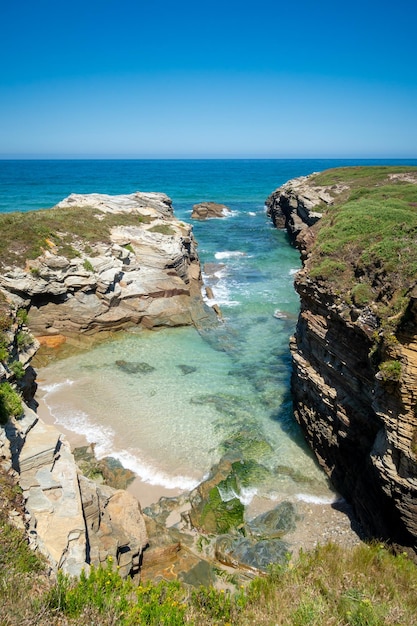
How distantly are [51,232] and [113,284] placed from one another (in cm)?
620

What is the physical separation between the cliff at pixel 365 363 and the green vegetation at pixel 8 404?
10.1 m

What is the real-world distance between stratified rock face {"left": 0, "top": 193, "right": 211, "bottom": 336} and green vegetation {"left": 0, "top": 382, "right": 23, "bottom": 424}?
11388 mm

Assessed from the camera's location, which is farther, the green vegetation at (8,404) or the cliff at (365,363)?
the green vegetation at (8,404)

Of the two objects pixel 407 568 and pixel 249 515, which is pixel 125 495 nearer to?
pixel 249 515

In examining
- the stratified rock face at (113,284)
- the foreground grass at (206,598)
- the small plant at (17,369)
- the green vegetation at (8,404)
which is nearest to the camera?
the foreground grass at (206,598)

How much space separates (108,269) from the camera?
25516mm

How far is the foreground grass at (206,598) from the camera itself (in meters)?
5.45

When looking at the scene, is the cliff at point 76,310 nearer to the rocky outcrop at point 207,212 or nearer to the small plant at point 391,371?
the small plant at point 391,371

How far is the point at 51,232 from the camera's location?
26.9 metres

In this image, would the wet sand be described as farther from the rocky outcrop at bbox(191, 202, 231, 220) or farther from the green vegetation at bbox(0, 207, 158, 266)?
the rocky outcrop at bbox(191, 202, 231, 220)

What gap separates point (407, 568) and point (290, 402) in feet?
34.4

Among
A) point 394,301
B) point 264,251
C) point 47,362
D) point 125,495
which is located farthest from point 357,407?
point 264,251

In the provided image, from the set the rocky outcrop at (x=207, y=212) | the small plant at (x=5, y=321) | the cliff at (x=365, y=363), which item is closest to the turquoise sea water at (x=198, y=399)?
the cliff at (x=365, y=363)

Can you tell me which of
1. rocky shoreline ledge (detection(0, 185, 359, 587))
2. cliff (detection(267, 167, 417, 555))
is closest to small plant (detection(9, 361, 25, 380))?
rocky shoreline ledge (detection(0, 185, 359, 587))
